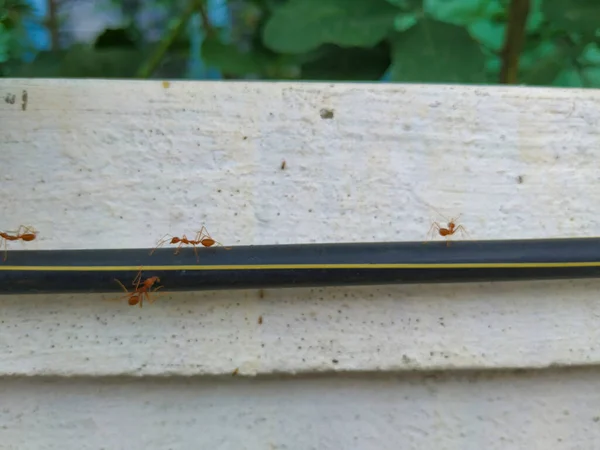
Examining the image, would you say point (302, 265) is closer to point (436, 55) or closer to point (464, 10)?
point (436, 55)

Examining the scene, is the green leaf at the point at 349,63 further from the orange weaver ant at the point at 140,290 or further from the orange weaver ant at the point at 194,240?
the orange weaver ant at the point at 140,290

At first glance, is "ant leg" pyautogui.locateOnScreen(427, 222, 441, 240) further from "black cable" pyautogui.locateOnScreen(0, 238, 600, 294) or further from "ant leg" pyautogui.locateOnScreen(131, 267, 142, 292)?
"ant leg" pyautogui.locateOnScreen(131, 267, 142, 292)

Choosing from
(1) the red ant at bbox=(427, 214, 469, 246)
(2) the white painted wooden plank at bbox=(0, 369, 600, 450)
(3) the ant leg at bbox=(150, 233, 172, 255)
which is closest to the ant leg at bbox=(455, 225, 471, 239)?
(1) the red ant at bbox=(427, 214, 469, 246)

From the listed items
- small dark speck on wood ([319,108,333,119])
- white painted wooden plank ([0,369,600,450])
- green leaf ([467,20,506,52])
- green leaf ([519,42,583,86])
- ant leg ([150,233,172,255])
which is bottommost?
white painted wooden plank ([0,369,600,450])

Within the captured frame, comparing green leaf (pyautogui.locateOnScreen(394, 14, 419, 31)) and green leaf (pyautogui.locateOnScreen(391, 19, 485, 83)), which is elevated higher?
green leaf (pyautogui.locateOnScreen(394, 14, 419, 31))

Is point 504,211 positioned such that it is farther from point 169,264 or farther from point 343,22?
point 169,264

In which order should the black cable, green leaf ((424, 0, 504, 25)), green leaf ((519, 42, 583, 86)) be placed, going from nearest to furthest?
the black cable
green leaf ((519, 42, 583, 86))
green leaf ((424, 0, 504, 25))

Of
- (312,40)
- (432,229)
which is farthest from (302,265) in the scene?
(312,40)
